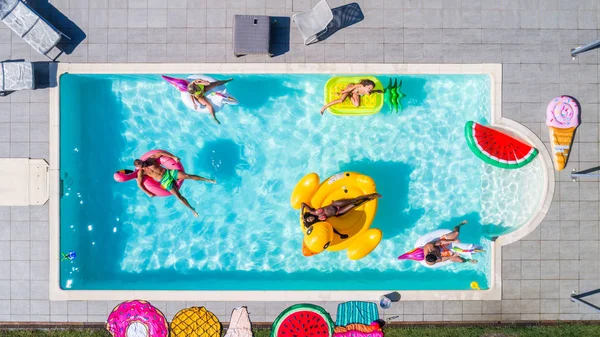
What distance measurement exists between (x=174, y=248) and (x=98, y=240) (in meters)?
1.75

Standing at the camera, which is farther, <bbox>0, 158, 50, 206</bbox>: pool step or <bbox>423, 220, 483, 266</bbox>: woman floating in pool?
<bbox>0, 158, 50, 206</bbox>: pool step

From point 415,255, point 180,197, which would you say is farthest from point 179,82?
point 415,255

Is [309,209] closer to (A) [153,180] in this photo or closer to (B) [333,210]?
(B) [333,210]

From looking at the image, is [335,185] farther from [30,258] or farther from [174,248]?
[30,258]

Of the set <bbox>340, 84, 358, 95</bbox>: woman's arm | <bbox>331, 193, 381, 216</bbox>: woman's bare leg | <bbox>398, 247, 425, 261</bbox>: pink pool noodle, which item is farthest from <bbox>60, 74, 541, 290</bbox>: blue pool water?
<bbox>331, 193, 381, 216</bbox>: woman's bare leg

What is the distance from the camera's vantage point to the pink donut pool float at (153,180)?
341 inches

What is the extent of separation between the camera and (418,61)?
352 inches

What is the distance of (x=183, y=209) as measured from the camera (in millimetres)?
9453

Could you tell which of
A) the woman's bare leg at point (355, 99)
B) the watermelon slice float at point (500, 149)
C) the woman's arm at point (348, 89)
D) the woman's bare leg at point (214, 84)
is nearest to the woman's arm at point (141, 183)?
the woman's bare leg at point (214, 84)

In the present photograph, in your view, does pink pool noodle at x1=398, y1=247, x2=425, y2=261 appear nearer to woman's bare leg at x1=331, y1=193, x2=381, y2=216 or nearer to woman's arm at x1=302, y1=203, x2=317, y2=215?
woman's bare leg at x1=331, y1=193, x2=381, y2=216

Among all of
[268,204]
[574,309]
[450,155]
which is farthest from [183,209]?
[574,309]

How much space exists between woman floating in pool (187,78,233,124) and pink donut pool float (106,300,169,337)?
4361 millimetres

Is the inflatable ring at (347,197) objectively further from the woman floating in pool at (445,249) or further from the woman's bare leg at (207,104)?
the woman's bare leg at (207,104)

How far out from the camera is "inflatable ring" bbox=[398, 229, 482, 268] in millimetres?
8766
